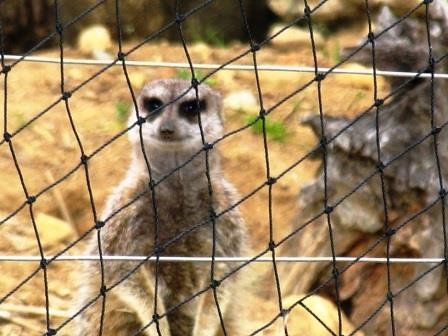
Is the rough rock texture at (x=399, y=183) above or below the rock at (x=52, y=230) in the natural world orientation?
below

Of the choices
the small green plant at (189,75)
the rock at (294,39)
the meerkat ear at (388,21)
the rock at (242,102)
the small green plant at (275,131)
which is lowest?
the meerkat ear at (388,21)

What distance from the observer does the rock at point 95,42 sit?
5.70 m

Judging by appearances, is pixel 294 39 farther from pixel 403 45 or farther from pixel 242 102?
pixel 403 45

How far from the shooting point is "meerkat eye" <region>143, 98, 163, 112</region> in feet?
12.2

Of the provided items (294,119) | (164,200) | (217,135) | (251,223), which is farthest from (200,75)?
(164,200)

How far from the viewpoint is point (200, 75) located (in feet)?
16.7

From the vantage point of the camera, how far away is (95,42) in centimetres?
576

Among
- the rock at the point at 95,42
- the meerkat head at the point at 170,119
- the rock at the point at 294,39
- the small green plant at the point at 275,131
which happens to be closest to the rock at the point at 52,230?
the meerkat head at the point at 170,119

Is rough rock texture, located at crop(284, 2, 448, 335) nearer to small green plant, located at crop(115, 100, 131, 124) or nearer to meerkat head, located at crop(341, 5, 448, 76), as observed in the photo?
meerkat head, located at crop(341, 5, 448, 76)

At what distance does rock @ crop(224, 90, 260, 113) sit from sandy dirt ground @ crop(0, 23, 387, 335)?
0.06 feet

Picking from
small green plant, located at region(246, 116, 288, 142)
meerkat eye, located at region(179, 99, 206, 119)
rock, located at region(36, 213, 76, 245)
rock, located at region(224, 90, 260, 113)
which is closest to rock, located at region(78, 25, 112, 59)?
rock, located at region(224, 90, 260, 113)

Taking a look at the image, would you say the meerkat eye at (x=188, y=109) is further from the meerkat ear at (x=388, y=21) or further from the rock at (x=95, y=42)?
the rock at (x=95, y=42)

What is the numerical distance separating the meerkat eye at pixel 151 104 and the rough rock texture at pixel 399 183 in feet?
1.92

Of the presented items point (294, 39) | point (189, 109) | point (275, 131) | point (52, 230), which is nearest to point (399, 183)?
point (189, 109)
